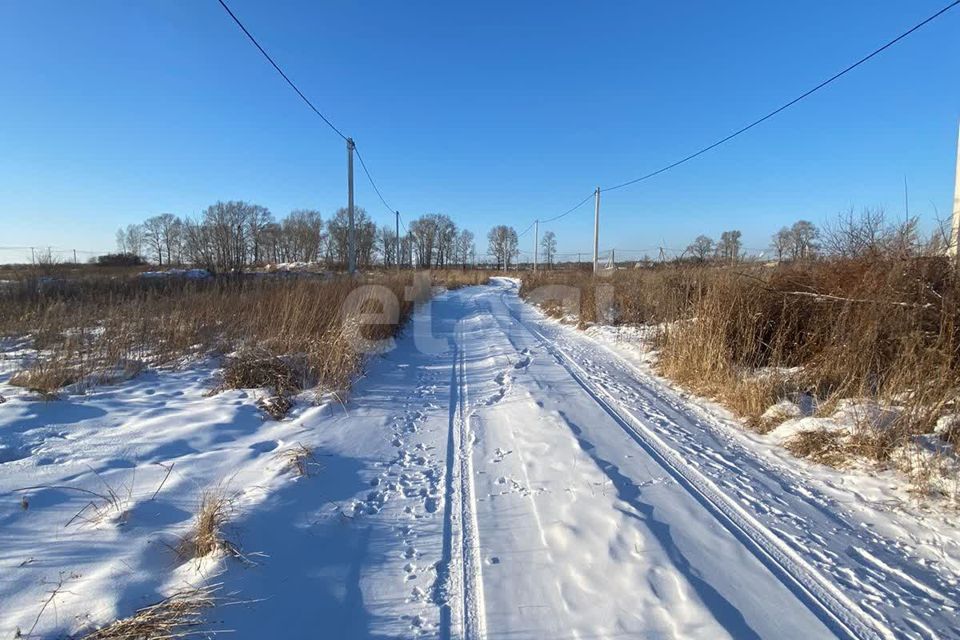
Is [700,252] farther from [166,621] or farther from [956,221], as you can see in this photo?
[166,621]

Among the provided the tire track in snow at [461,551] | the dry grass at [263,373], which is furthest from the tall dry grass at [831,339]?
the dry grass at [263,373]

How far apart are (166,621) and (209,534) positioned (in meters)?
0.60

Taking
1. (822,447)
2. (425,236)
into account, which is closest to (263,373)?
(822,447)

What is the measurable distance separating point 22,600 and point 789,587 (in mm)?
3802

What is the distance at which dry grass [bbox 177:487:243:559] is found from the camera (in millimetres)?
2346

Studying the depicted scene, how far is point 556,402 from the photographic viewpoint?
538 cm

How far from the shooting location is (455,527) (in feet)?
9.12

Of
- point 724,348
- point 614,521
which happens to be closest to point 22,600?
point 614,521

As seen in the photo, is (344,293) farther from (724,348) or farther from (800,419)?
(800,419)

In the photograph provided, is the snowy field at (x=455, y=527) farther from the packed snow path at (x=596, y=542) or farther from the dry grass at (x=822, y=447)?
the dry grass at (x=822, y=447)

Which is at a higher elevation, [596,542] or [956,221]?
[956,221]

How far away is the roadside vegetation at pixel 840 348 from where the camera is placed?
366cm

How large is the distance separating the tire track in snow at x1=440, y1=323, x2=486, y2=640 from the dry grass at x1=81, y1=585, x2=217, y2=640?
113 cm

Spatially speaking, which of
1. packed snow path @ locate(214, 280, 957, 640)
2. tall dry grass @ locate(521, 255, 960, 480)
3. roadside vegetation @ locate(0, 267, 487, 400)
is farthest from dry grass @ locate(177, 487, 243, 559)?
tall dry grass @ locate(521, 255, 960, 480)
